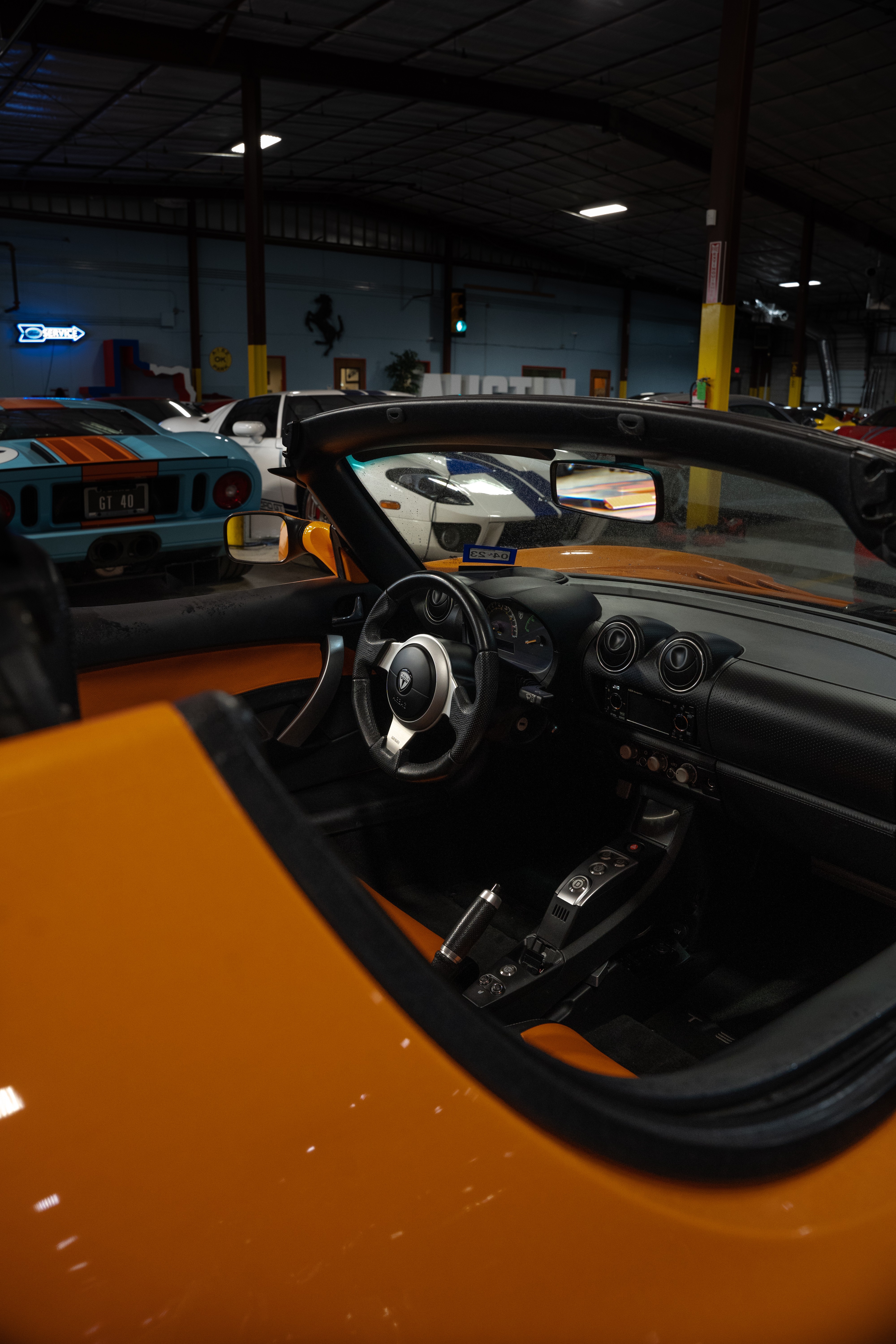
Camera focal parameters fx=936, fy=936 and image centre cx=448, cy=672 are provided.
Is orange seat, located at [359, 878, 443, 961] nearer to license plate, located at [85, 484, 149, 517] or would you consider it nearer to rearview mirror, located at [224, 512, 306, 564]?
rearview mirror, located at [224, 512, 306, 564]

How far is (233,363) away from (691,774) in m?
18.3

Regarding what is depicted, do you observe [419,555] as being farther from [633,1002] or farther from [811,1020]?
[811,1020]

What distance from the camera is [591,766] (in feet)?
8.02

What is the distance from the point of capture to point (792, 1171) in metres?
0.86

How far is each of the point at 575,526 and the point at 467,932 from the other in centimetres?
115

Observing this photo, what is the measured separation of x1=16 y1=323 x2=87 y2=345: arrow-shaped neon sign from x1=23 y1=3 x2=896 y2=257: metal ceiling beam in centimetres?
731

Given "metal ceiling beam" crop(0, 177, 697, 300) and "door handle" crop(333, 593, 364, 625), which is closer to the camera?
"door handle" crop(333, 593, 364, 625)

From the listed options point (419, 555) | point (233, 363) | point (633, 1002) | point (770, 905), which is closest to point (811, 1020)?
point (633, 1002)

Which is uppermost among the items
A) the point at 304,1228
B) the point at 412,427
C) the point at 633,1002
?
the point at 412,427

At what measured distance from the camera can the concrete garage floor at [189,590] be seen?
7.86 feet

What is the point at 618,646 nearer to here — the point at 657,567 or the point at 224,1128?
the point at 657,567

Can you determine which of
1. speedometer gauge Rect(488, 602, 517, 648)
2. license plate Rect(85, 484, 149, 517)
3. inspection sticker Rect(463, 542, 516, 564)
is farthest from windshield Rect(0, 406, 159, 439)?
speedometer gauge Rect(488, 602, 517, 648)

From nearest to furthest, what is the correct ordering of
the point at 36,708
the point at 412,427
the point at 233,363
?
the point at 36,708 < the point at 412,427 < the point at 233,363

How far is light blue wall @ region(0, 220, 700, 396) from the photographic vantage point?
53.3 feet
